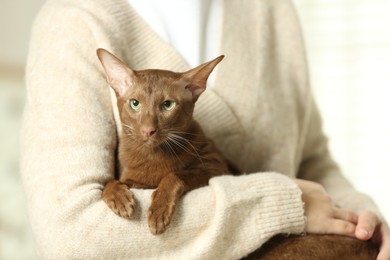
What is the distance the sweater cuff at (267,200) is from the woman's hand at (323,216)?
0.20 feet

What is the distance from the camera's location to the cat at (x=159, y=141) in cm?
121

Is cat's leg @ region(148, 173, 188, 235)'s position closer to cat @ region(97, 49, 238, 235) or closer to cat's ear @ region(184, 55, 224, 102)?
cat @ region(97, 49, 238, 235)

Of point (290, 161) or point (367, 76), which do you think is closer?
point (290, 161)

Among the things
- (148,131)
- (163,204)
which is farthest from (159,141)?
(163,204)

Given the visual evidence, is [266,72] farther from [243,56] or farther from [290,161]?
[290,161]

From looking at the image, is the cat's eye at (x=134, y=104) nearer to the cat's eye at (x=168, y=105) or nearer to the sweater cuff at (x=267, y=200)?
the cat's eye at (x=168, y=105)

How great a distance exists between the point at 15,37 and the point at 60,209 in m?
1.73

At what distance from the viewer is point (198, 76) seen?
132cm

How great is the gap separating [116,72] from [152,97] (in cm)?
10

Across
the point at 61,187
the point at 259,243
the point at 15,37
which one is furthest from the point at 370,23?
the point at 61,187

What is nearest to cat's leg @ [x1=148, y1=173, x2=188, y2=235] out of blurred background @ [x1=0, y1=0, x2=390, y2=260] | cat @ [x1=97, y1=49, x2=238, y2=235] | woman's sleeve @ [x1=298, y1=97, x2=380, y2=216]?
cat @ [x1=97, y1=49, x2=238, y2=235]

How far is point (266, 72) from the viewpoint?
1706 millimetres

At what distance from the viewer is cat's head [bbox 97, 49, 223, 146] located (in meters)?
1.27

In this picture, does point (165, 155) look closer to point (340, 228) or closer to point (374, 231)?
point (340, 228)
